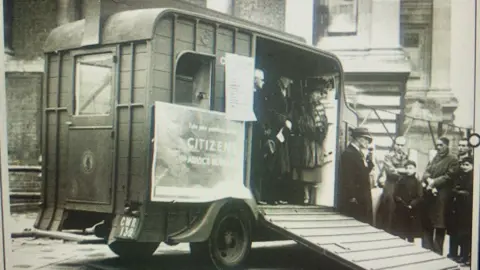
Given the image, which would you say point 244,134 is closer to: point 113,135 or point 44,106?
point 113,135

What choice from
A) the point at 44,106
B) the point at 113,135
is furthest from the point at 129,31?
the point at 44,106

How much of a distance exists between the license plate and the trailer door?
21 cm

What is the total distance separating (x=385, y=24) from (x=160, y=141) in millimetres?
2575

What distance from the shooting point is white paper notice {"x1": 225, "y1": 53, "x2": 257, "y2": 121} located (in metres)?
5.51

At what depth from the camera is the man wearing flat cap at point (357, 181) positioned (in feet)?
22.3

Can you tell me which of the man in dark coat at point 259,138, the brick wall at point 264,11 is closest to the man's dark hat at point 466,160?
the man in dark coat at point 259,138

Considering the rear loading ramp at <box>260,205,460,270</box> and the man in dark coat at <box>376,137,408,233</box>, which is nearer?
the rear loading ramp at <box>260,205,460,270</box>

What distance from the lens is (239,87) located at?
18.3 feet

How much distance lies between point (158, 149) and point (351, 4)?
117 inches

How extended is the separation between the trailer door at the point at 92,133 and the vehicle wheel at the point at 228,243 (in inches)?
34.0

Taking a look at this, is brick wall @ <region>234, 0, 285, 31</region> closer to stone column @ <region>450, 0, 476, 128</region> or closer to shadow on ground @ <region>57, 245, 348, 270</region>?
shadow on ground @ <region>57, 245, 348, 270</region>

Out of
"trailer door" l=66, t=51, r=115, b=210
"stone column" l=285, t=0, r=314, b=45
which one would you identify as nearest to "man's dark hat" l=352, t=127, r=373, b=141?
"stone column" l=285, t=0, r=314, b=45

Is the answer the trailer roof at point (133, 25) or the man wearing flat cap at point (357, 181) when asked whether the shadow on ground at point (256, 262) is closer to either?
the man wearing flat cap at point (357, 181)

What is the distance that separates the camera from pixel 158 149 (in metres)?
4.89
